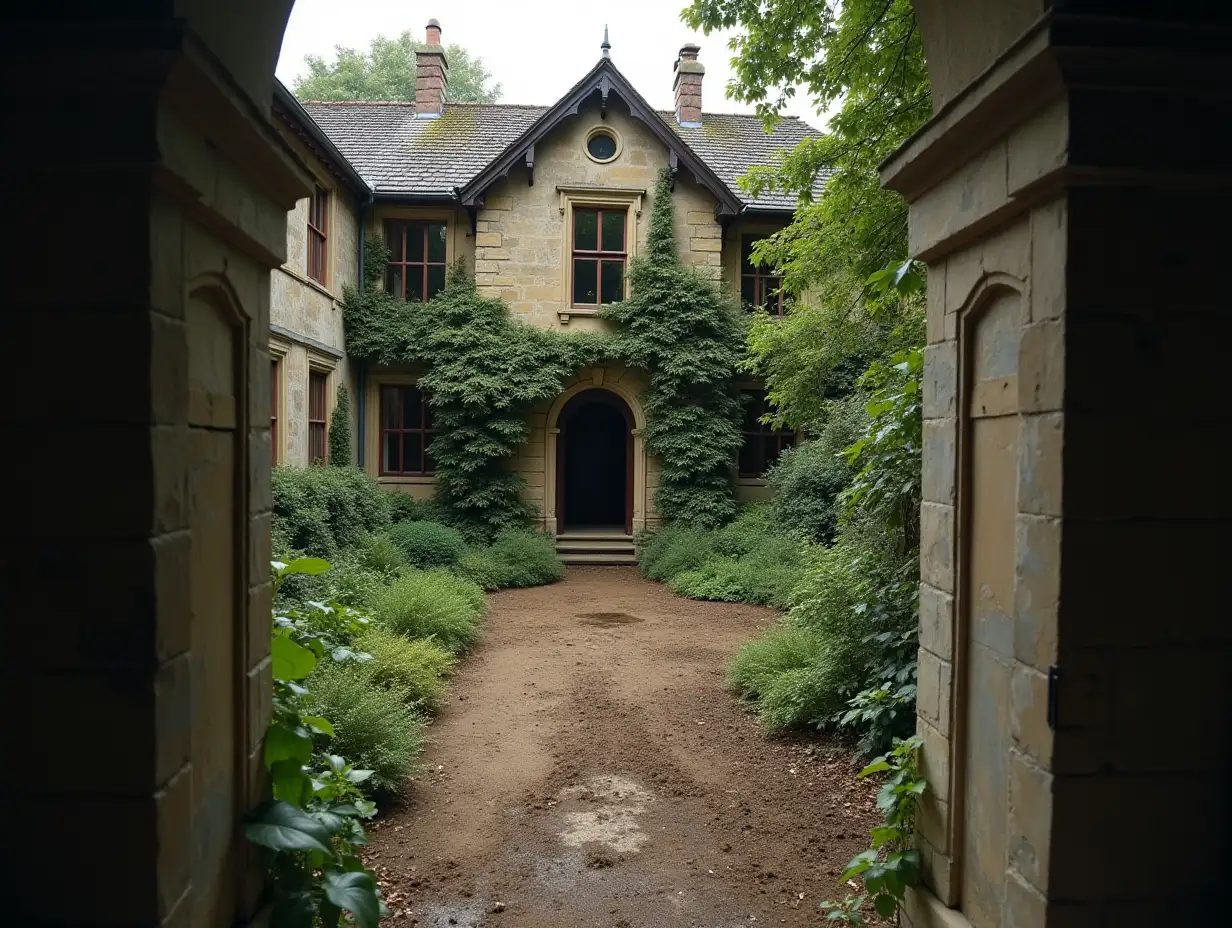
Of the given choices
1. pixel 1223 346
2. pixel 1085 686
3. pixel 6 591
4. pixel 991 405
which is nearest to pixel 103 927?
pixel 6 591

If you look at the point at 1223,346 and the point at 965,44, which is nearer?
the point at 1223,346

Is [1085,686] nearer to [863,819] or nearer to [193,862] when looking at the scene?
[193,862]

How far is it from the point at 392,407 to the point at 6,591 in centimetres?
1419

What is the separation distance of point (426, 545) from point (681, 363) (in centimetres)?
544

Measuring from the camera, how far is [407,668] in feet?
22.1

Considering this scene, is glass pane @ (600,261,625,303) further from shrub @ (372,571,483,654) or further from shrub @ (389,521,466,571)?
shrub @ (372,571,483,654)

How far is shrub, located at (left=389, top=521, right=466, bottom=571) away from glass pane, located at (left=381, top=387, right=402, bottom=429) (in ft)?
11.0

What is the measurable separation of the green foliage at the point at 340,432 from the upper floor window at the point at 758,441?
23.9ft

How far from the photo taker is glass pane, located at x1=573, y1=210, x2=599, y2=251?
15.7 metres

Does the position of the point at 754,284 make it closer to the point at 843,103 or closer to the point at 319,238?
the point at 319,238

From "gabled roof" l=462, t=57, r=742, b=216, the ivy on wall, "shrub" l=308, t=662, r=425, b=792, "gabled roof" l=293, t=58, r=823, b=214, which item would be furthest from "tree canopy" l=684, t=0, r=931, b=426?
"gabled roof" l=462, t=57, r=742, b=216

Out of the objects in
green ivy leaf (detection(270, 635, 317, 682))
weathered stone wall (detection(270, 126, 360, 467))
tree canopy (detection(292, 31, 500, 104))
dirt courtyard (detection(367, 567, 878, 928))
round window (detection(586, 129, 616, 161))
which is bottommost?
dirt courtyard (detection(367, 567, 878, 928))

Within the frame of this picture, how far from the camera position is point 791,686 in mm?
6332

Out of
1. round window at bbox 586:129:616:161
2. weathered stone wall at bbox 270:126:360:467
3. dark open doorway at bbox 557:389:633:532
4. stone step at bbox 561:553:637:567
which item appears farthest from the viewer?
dark open doorway at bbox 557:389:633:532
